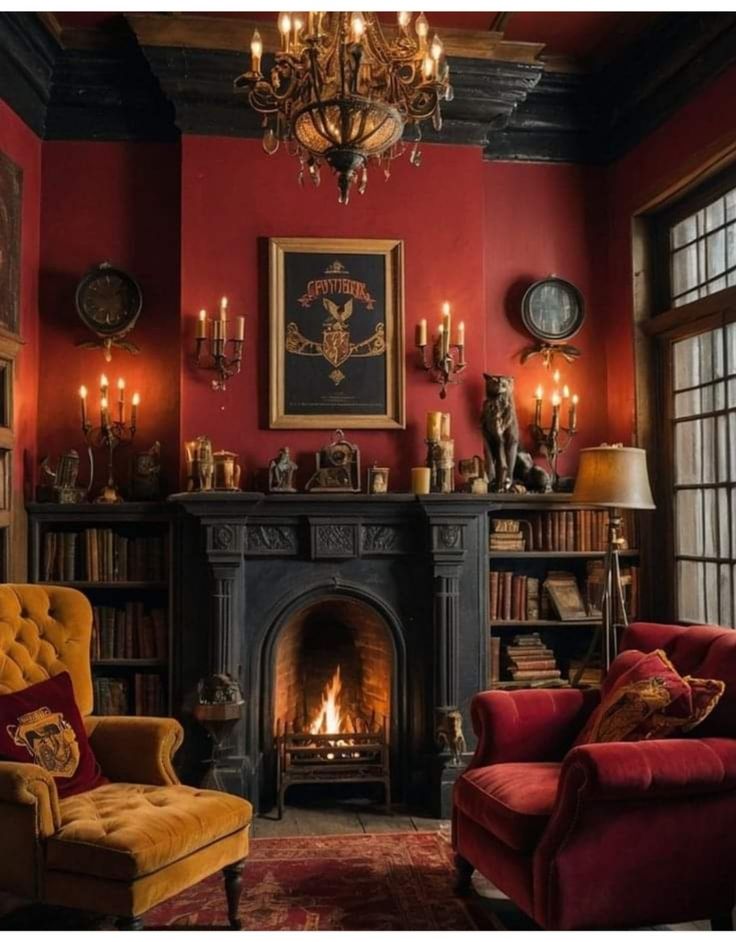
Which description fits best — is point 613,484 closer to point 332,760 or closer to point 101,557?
point 332,760

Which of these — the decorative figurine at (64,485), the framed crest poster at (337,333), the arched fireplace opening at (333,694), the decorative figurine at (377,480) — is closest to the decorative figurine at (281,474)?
the framed crest poster at (337,333)

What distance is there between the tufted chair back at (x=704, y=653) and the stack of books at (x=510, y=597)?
124 cm

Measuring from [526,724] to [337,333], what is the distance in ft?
7.81

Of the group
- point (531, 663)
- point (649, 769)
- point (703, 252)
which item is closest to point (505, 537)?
point (531, 663)

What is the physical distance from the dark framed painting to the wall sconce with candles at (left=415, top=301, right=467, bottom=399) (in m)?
2.11

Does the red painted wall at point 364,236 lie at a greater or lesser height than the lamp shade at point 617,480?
greater

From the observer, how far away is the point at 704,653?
11.5 ft

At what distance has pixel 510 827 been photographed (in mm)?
3160

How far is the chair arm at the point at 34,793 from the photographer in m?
3.00

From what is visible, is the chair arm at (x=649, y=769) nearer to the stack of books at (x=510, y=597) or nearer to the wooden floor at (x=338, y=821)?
the wooden floor at (x=338, y=821)

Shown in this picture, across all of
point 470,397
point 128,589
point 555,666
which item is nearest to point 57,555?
point 128,589

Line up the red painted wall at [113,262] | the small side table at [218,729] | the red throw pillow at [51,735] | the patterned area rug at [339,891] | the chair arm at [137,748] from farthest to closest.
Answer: the red painted wall at [113,262] < the small side table at [218,729] < the chair arm at [137,748] < the patterned area rug at [339,891] < the red throw pillow at [51,735]

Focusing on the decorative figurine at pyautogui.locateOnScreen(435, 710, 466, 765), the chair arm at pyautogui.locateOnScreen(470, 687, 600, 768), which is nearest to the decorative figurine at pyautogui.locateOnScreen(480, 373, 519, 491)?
the decorative figurine at pyautogui.locateOnScreen(435, 710, 466, 765)

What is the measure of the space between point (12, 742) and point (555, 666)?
2.98m
